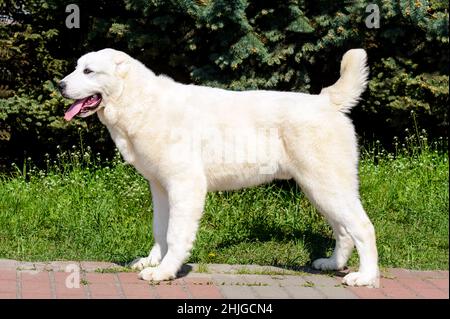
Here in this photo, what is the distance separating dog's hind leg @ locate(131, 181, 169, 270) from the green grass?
15.9 inches

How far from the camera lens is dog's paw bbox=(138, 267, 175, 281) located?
4.98 m

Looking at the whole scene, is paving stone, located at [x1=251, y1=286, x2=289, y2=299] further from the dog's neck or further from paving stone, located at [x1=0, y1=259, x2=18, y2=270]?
paving stone, located at [x1=0, y1=259, x2=18, y2=270]

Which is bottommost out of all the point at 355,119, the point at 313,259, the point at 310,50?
the point at 313,259

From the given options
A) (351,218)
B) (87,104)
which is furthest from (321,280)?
(87,104)

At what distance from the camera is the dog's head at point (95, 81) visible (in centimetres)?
512

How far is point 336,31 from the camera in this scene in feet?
23.7

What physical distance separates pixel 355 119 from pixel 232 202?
203cm

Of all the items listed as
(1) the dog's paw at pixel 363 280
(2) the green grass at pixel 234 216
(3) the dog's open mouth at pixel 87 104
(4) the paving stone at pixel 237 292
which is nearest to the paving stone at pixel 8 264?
(2) the green grass at pixel 234 216

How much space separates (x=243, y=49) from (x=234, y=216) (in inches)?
A: 66.8

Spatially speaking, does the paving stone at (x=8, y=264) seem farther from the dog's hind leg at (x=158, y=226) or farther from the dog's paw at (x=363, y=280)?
the dog's paw at (x=363, y=280)

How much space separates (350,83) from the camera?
5258 millimetres

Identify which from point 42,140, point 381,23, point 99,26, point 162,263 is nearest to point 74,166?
point 42,140

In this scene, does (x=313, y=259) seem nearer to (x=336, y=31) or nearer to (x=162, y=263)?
(x=162, y=263)

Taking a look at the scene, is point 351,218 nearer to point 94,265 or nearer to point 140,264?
point 140,264
